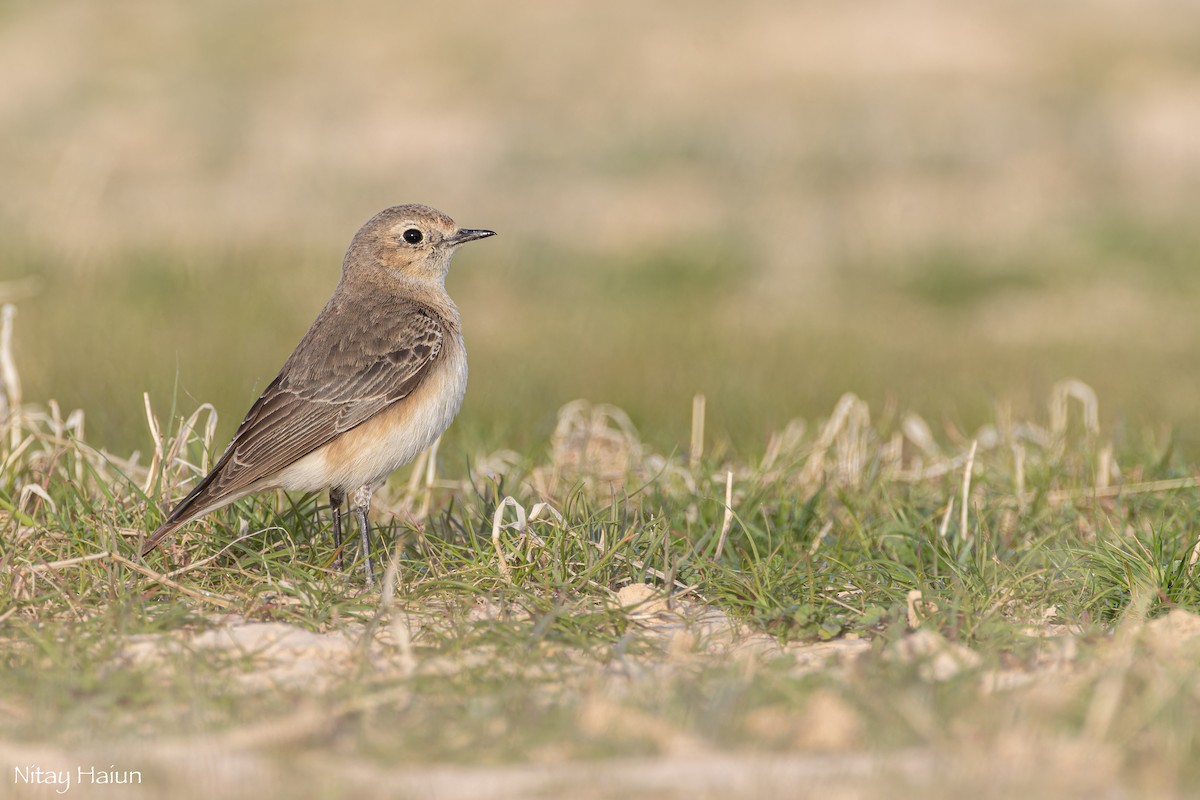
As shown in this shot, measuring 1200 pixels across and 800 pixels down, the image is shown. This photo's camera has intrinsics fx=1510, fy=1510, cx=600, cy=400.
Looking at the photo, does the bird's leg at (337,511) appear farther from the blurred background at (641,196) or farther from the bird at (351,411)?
the blurred background at (641,196)

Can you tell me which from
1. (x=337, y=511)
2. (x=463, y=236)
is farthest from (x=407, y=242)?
(x=337, y=511)

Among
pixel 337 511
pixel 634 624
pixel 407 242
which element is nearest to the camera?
pixel 634 624

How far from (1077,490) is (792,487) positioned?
53.7 inches

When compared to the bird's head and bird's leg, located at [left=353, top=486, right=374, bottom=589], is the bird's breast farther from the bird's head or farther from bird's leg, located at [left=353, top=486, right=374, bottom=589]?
the bird's head

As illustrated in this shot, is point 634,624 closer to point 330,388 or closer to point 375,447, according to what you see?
point 375,447

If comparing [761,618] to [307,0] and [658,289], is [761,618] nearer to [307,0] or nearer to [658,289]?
[658,289]

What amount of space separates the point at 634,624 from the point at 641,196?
47.0 ft

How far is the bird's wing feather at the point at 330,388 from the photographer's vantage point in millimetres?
6035

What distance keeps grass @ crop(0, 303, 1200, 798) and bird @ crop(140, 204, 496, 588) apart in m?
0.22

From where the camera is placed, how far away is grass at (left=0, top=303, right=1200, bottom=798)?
13.5 feet

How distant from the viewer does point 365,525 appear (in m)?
6.03

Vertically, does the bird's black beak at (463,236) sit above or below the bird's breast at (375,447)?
above

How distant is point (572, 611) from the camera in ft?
17.8

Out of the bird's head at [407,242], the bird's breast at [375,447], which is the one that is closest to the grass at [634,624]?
the bird's breast at [375,447]
